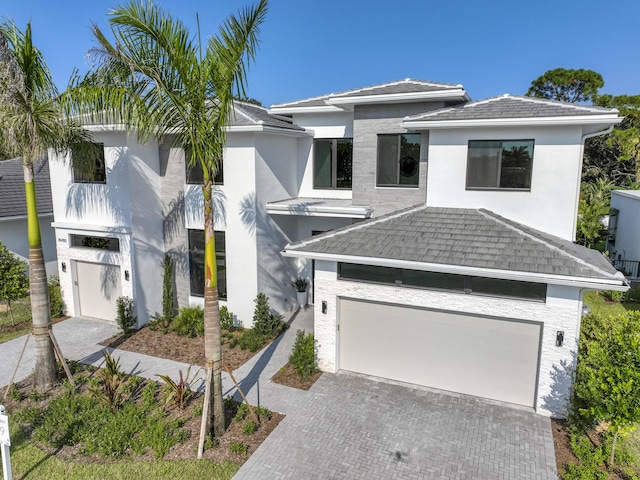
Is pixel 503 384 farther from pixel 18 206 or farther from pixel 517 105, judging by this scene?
pixel 18 206

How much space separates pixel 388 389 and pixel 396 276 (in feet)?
9.87

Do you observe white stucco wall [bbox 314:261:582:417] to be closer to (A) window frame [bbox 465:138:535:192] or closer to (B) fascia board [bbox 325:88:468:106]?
(A) window frame [bbox 465:138:535:192]

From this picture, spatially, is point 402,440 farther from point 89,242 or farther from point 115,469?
point 89,242

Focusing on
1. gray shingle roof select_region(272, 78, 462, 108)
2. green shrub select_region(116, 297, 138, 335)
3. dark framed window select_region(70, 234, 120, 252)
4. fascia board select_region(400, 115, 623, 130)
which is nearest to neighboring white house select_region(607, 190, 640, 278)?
fascia board select_region(400, 115, 623, 130)

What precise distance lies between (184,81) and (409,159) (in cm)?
848

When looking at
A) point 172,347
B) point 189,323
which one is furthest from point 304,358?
point 189,323

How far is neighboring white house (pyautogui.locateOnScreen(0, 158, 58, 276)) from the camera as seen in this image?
18938mm

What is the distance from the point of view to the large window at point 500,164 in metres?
12.4

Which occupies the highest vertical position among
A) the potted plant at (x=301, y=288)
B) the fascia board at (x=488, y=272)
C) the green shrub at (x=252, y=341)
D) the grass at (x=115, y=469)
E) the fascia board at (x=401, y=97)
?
the fascia board at (x=401, y=97)

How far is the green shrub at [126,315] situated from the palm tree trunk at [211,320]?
23.7 ft

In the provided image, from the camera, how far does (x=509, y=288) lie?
10078mm

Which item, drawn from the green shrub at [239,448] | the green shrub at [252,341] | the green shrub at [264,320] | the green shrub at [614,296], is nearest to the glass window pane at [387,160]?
the green shrub at [264,320]

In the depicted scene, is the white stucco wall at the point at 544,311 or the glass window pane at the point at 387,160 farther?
the glass window pane at the point at 387,160

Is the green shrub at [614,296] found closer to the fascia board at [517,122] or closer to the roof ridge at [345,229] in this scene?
the fascia board at [517,122]
